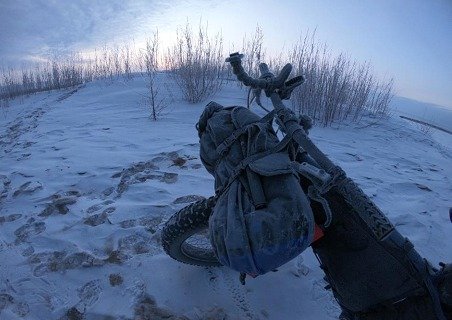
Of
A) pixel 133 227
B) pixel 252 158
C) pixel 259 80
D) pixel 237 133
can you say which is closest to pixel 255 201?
pixel 252 158

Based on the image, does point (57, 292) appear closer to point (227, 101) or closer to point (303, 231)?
point (303, 231)

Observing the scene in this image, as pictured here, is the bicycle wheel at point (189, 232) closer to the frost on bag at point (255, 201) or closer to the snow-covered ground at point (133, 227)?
the snow-covered ground at point (133, 227)

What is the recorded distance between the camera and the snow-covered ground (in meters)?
1.40

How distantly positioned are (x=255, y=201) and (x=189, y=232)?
666mm

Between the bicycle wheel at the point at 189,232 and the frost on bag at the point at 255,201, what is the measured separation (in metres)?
0.31

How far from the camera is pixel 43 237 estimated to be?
1868mm

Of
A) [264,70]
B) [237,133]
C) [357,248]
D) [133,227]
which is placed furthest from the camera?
[133,227]

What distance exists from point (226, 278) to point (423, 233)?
1.40 metres

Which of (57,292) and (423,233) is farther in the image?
(423,233)

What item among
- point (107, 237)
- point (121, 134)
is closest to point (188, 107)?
point (121, 134)

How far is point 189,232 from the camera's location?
1.48 meters

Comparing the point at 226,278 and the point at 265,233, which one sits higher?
the point at 265,233

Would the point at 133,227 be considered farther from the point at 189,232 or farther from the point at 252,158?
the point at 252,158

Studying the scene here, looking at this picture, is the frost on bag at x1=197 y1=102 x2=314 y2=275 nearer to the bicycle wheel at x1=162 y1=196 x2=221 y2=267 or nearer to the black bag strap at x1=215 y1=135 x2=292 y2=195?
the black bag strap at x1=215 y1=135 x2=292 y2=195
